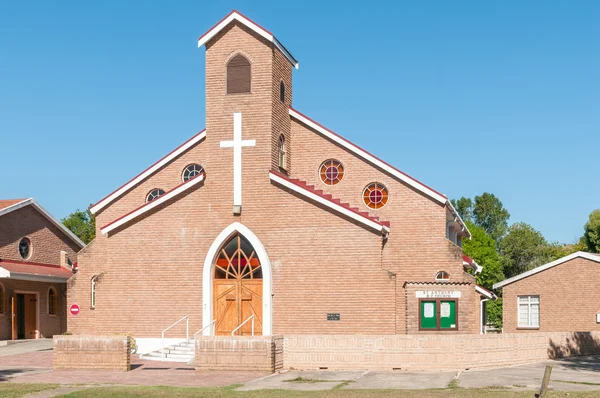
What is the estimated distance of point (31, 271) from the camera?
1683 inches

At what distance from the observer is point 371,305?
3112 cm

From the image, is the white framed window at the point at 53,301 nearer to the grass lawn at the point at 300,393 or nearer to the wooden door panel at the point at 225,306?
the wooden door panel at the point at 225,306

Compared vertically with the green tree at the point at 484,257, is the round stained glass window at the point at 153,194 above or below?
above

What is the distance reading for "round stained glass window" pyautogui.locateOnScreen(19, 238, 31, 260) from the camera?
44062 millimetres

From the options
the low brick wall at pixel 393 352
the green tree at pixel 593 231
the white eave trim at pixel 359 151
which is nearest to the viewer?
the low brick wall at pixel 393 352

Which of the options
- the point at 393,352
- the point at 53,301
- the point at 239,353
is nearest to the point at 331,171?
the point at 393,352

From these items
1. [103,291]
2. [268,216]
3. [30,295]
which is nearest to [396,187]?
[268,216]

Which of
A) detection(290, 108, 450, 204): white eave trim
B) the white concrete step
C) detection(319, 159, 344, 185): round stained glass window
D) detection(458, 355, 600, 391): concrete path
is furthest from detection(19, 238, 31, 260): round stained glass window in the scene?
detection(458, 355, 600, 391): concrete path

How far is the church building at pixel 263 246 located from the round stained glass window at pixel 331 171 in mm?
1200

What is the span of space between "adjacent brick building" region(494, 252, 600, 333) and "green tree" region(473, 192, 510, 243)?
50630mm

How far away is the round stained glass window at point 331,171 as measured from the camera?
36.8 m

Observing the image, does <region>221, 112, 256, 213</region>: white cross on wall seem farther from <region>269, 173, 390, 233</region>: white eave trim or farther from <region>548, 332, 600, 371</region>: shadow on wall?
<region>548, 332, 600, 371</region>: shadow on wall

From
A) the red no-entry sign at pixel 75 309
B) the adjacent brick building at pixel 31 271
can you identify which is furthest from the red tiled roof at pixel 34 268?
the red no-entry sign at pixel 75 309

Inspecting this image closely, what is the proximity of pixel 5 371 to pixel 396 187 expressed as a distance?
16.9m
